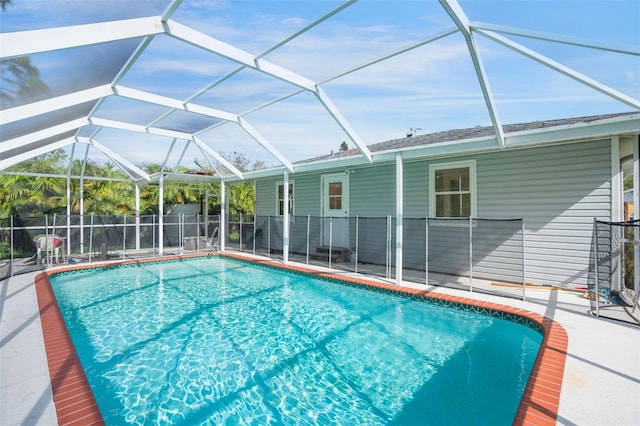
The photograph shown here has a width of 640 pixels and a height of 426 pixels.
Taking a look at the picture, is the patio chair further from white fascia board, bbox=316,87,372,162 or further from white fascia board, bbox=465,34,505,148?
white fascia board, bbox=465,34,505,148

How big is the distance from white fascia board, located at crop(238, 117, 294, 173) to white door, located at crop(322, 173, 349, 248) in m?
1.77

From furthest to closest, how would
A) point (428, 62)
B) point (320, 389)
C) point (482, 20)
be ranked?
point (428, 62) → point (482, 20) → point (320, 389)

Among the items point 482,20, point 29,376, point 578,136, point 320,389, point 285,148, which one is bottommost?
point 320,389

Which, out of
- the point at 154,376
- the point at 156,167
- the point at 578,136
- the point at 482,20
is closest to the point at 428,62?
the point at 482,20

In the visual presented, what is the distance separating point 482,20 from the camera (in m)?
4.36

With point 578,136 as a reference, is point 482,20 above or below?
above

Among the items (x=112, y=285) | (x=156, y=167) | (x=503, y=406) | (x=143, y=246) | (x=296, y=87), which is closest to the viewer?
(x=503, y=406)

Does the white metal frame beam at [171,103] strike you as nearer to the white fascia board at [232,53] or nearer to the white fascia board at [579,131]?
the white fascia board at [232,53]

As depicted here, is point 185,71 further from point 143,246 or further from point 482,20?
point 143,246

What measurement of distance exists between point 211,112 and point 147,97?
1.43m

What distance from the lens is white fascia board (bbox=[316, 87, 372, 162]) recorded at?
21.8 ft

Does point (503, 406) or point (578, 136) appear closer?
point (503, 406)

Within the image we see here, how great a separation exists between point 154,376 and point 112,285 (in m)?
5.30

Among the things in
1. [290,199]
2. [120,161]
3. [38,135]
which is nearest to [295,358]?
[38,135]
